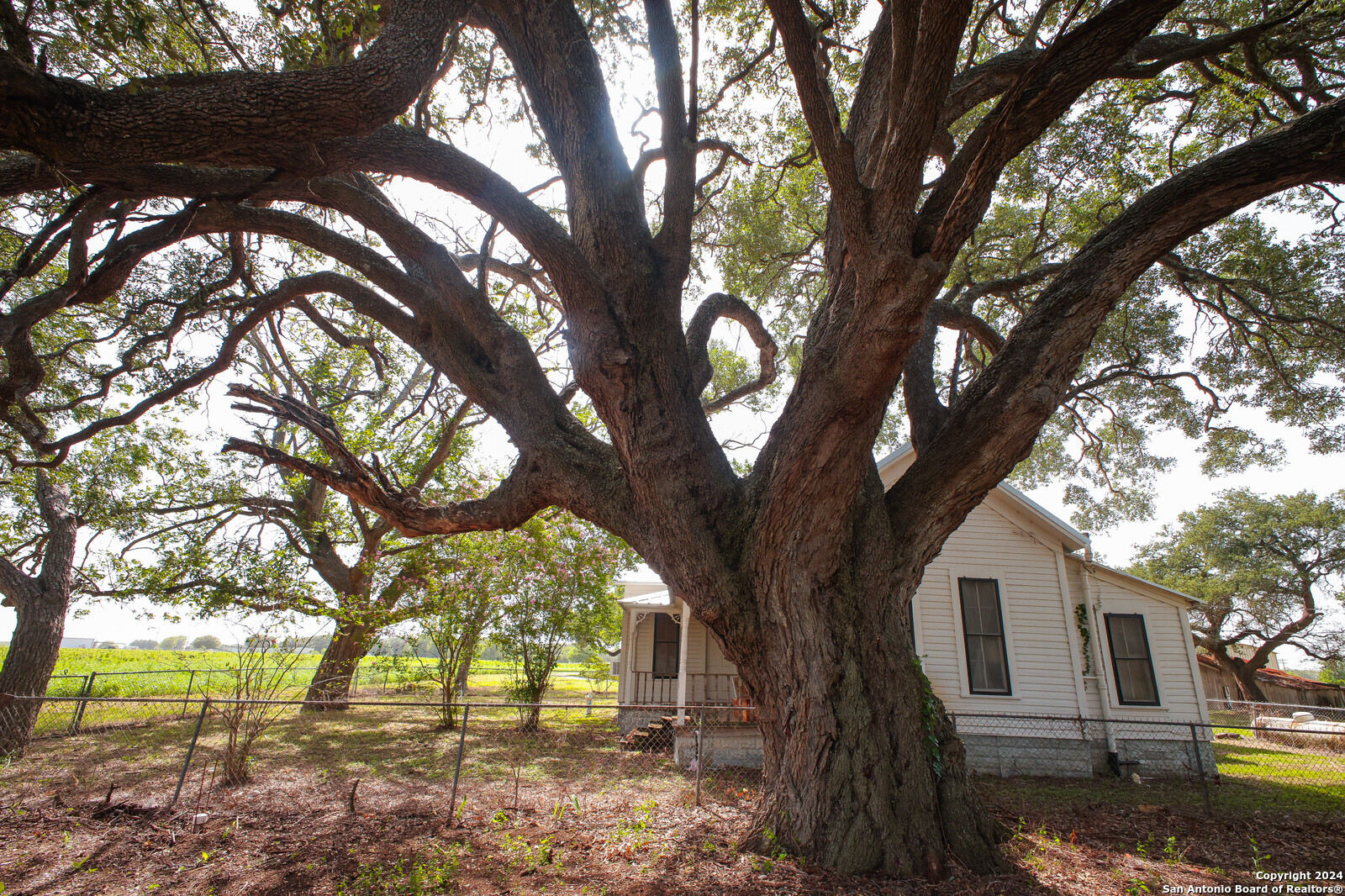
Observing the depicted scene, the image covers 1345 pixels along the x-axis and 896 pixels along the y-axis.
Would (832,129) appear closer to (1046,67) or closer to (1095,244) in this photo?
(1046,67)

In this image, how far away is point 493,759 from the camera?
9.62m

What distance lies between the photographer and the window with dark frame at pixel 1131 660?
11.1m

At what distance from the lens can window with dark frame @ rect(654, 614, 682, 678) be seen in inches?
623

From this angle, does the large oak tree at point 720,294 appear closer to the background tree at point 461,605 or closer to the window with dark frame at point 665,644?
the background tree at point 461,605

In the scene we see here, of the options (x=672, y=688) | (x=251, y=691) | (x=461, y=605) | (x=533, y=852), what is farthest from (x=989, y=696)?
(x=251, y=691)

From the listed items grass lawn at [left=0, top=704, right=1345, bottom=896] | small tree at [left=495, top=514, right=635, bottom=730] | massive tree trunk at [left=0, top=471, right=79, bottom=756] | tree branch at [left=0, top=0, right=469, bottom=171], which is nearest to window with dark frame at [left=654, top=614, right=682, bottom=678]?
small tree at [left=495, top=514, right=635, bottom=730]

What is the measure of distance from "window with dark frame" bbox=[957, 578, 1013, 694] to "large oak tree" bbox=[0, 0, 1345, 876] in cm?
680

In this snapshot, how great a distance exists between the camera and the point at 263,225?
5547 mm

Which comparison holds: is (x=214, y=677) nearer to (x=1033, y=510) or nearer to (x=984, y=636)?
(x=984, y=636)

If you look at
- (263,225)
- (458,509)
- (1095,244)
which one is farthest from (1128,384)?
(263,225)

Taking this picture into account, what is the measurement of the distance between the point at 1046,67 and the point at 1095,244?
147cm

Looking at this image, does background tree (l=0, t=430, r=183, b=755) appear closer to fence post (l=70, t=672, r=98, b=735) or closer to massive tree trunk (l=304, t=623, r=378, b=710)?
fence post (l=70, t=672, r=98, b=735)

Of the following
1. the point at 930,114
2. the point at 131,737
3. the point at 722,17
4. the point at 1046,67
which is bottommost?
the point at 131,737

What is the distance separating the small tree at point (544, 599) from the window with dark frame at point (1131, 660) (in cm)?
1016
